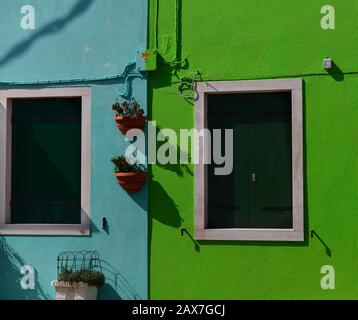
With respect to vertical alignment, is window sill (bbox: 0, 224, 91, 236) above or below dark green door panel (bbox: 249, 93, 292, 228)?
below

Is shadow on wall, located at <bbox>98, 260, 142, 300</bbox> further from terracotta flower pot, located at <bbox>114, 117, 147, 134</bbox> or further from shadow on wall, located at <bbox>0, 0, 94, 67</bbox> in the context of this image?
shadow on wall, located at <bbox>0, 0, 94, 67</bbox>

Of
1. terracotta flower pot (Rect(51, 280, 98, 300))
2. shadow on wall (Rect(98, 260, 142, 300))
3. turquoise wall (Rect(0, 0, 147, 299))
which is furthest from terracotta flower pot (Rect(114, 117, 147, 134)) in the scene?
terracotta flower pot (Rect(51, 280, 98, 300))

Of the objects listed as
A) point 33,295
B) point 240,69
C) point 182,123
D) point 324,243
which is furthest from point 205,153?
point 33,295

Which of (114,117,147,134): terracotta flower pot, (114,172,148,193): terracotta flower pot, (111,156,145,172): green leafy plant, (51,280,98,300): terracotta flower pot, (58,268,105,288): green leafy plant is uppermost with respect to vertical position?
(114,117,147,134): terracotta flower pot

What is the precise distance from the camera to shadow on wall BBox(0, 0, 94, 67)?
10602 mm

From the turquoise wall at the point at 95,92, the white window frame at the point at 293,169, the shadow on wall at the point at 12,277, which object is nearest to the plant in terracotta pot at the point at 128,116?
the turquoise wall at the point at 95,92

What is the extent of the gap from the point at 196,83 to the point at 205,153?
0.86m

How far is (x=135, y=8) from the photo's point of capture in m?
10.4

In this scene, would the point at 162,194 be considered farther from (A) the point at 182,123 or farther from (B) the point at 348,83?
(B) the point at 348,83

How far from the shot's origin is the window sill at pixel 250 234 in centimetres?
970

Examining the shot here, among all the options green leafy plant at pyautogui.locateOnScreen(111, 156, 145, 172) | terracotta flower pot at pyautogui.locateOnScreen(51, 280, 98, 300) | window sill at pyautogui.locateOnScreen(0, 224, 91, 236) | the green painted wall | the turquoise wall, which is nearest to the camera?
the green painted wall

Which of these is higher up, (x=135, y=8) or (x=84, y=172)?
(x=135, y=8)

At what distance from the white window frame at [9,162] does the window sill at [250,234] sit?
4.89ft

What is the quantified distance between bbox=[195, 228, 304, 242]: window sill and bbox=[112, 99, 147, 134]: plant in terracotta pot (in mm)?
1477
